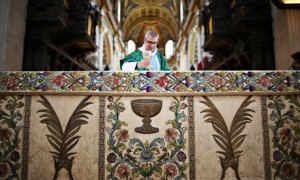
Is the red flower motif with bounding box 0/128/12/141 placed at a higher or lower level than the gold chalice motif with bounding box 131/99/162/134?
lower

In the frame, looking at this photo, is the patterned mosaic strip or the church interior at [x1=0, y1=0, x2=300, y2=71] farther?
the church interior at [x1=0, y1=0, x2=300, y2=71]

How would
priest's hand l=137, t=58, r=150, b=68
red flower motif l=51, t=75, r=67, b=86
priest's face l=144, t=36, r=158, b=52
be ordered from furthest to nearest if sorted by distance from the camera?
priest's face l=144, t=36, r=158, b=52, priest's hand l=137, t=58, r=150, b=68, red flower motif l=51, t=75, r=67, b=86

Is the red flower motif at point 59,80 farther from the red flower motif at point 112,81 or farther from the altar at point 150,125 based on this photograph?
the red flower motif at point 112,81

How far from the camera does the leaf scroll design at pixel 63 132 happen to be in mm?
1946

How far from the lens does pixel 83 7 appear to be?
27.9 feet

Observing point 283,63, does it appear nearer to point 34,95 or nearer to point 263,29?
point 263,29

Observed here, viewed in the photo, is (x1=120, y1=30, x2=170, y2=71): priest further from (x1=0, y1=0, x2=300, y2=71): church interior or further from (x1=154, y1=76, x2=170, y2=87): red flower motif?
(x1=0, y1=0, x2=300, y2=71): church interior

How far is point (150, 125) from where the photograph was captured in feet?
6.62

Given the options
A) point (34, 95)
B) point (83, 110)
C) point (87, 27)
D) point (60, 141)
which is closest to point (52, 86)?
point (34, 95)

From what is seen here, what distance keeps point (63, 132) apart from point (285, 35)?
15.5ft

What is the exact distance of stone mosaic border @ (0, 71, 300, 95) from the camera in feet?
6.64

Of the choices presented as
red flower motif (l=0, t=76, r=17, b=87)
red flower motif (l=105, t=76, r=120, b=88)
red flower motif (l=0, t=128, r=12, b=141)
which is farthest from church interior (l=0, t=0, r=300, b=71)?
red flower motif (l=0, t=128, r=12, b=141)

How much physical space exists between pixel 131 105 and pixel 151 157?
16.8 inches

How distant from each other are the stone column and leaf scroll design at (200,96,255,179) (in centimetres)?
376
